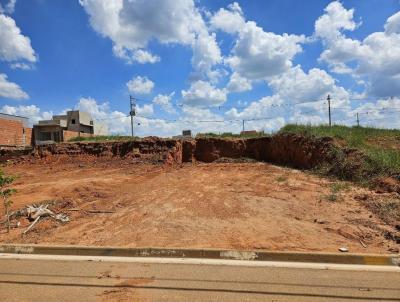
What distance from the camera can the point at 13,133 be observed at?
3862 centimetres

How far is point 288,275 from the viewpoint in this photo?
5500 millimetres

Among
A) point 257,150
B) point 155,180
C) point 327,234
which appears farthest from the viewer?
point 257,150

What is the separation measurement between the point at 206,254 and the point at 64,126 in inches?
1883

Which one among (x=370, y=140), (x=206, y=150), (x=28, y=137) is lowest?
(x=206, y=150)

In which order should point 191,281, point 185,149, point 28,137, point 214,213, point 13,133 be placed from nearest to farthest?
point 191,281 → point 214,213 → point 185,149 → point 13,133 → point 28,137

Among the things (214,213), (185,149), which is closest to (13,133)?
(185,149)

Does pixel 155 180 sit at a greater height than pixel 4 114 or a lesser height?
lesser

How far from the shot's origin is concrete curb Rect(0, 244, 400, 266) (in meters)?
6.20

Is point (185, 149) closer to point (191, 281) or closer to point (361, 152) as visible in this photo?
point (361, 152)

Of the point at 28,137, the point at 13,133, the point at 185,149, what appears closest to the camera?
the point at 185,149

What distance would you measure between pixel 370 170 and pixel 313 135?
534cm

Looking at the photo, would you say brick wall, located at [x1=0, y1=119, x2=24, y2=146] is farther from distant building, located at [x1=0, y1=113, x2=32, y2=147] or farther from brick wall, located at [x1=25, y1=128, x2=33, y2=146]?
brick wall, located at [x1=25, y1=128, x2=33, y2=146]

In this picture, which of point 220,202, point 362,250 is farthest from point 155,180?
point 362,250

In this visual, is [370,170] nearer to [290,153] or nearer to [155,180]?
[290,153]
